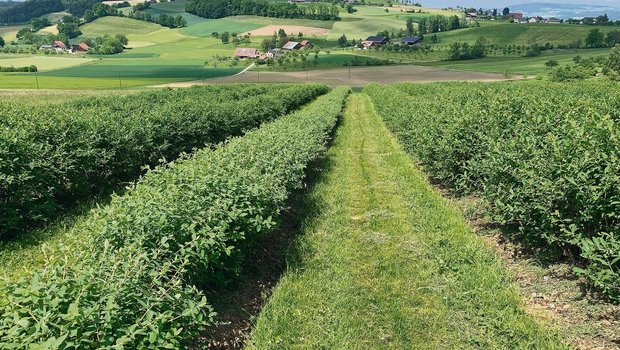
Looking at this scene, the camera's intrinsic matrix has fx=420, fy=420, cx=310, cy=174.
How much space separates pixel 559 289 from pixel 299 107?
33311 millimetres

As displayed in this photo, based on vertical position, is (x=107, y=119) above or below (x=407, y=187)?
above

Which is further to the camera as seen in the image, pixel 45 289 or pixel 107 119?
pixel 107 119

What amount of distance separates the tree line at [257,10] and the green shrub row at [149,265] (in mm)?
173857

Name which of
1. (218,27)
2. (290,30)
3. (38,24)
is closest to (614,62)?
(290,30)

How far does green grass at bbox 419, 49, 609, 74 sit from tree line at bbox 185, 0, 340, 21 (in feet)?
273

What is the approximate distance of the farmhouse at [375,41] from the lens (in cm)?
12394

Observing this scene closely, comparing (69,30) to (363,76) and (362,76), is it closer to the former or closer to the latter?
(362,76)

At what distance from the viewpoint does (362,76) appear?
82.6 metres

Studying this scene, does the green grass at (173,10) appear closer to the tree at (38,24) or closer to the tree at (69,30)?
the tree at (69,30)

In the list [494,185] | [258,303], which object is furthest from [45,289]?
[494,185]

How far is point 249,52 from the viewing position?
351ft

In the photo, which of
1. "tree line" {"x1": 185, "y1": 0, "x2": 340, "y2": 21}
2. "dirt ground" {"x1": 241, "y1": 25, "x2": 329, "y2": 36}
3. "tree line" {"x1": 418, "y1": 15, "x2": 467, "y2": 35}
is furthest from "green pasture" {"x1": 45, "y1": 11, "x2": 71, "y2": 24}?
"tree line" {"x1": 418, "y1": 15, "x2": 467, "y2": 35}

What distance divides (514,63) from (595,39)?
33131 millimetres

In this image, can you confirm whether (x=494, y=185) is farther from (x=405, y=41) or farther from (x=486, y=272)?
(x=405, y=41)
